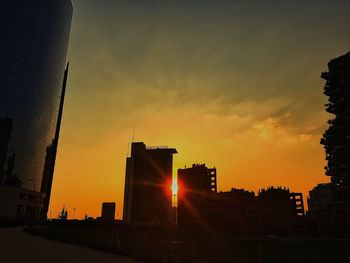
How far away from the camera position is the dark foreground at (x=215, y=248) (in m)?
14.1

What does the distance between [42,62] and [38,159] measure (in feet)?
142

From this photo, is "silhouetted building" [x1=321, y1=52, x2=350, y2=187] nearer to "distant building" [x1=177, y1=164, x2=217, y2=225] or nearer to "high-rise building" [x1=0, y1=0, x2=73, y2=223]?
"distant building" [x1=177, y1=164, x2=217, y2=225]

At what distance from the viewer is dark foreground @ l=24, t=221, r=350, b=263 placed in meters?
14.1

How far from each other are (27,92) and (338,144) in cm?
12401

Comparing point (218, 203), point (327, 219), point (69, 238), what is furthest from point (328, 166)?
point (69, 238)

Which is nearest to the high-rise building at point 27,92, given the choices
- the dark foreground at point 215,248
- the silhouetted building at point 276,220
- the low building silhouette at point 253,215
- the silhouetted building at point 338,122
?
the low building silhouette at point 253,215

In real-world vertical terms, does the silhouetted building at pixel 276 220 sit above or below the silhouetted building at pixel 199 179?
below

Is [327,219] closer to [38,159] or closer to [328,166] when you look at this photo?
[328,166]

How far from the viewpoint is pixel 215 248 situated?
16.8m

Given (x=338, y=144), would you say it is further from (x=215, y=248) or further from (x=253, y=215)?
(x=215, y=248)

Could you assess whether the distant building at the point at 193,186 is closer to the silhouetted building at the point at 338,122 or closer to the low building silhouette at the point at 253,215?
the low building silhouette at the point at 253,215

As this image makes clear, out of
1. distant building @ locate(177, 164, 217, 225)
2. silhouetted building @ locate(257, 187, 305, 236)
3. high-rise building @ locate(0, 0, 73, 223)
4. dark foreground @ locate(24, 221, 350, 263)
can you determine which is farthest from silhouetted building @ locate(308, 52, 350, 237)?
high-rise building @ locate(0, 0, 73, 223)

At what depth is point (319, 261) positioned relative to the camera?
45.0 ft

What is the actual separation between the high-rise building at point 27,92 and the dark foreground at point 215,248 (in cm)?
10557
